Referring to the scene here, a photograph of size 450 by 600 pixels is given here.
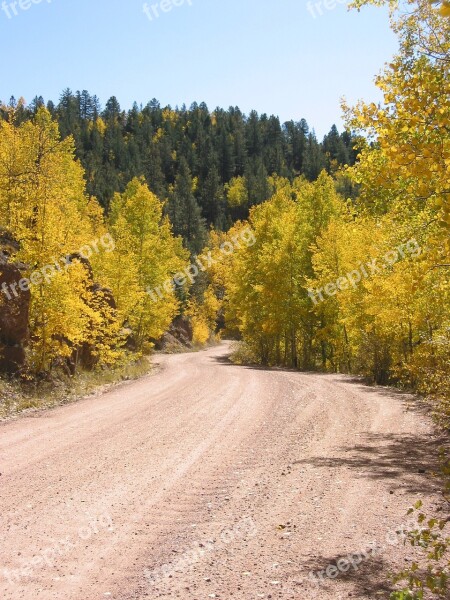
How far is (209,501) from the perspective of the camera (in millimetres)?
6844

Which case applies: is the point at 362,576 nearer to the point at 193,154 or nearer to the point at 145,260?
the point at 145,260

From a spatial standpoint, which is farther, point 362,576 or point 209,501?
point 209,501

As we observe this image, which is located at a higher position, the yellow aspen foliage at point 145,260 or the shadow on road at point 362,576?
the yellow aspen foliage at point 145,260

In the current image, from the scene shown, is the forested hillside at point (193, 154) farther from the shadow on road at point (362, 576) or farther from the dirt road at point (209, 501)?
the shadow on road at point (362, 576)

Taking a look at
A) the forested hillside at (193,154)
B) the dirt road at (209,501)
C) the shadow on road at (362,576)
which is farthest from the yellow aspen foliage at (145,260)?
the forested hillside at (193,154)

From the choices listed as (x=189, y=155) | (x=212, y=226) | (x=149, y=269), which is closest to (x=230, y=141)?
(x=189, y=155)

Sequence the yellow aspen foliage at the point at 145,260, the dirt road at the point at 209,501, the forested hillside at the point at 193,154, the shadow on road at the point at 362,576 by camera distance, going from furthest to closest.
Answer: the forested hillside at the point at 193,154, the yellow aspen foliage at the point at 145,260, the dirt road at the point at 209,501, the shadow on road at the point at 362,576

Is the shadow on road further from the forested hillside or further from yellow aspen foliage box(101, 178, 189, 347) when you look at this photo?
the forested hillside

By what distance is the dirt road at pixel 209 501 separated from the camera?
473 centimetres

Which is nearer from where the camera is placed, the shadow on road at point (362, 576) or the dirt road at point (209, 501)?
the shadow on road at point (362, 576)

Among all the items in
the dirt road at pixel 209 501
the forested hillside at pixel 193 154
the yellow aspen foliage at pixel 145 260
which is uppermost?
the forested hillside at pixel 193 154

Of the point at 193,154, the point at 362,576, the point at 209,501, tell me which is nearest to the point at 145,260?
the point at 209,501

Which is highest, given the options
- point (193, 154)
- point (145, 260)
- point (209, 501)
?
point (193, 154)

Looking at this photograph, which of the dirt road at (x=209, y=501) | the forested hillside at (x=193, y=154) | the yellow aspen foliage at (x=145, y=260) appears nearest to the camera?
the dirt road at (x=209, y=501)
